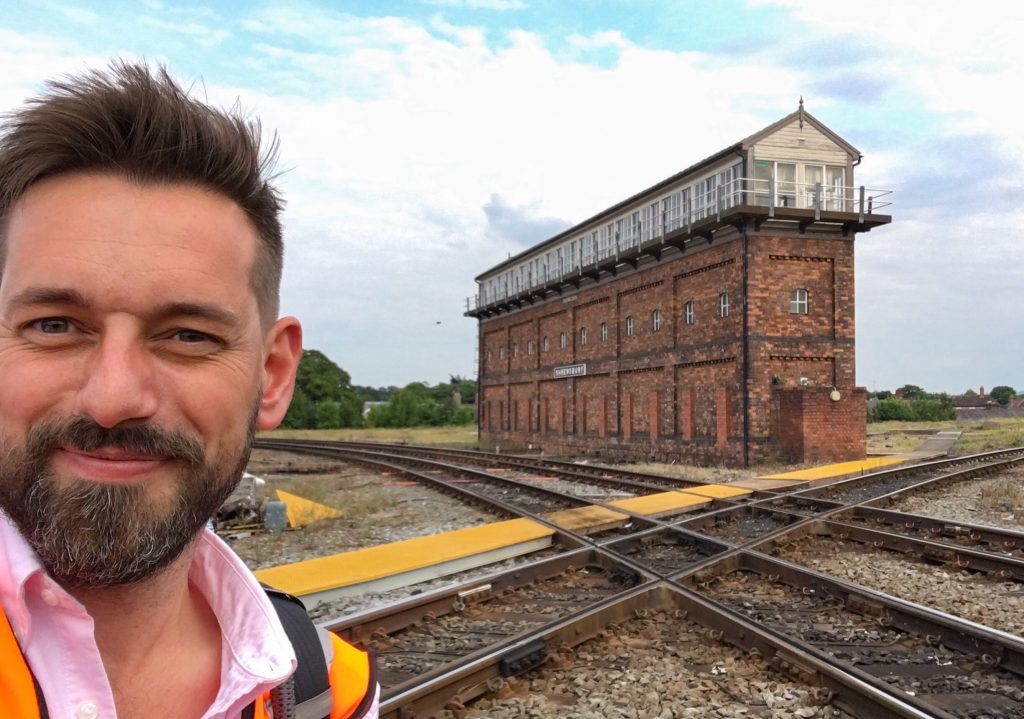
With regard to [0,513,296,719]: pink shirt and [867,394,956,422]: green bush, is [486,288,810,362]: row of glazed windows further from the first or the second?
[867,394,956,422]: green bush

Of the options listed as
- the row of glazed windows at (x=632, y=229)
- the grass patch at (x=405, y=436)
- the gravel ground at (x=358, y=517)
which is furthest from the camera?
the grass patch at (x=405, y=436)

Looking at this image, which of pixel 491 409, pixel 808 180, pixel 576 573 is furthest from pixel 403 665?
pixel 491 409

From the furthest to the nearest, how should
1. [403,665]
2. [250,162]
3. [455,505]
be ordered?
1. [455,505]
2. [403,665]
3. [250,162]

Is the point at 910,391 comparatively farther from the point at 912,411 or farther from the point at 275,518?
the point at 275,518

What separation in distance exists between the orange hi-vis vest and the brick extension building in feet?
68.9

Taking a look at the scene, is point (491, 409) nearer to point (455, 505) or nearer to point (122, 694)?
point (455, 505)

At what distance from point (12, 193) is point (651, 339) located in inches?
1030

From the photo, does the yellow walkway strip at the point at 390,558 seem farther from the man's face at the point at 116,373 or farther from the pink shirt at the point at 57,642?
the man's face at the point at 116,373

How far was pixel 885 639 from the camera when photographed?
4.79 metres

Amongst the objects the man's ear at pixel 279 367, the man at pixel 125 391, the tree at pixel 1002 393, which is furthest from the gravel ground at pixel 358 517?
the tree at pixel 1002 393

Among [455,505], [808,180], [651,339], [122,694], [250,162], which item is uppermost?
[808,180]

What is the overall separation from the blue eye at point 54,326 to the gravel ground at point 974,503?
11.6 metres

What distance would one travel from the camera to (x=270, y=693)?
1.30m

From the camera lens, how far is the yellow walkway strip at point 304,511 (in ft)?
33.4
